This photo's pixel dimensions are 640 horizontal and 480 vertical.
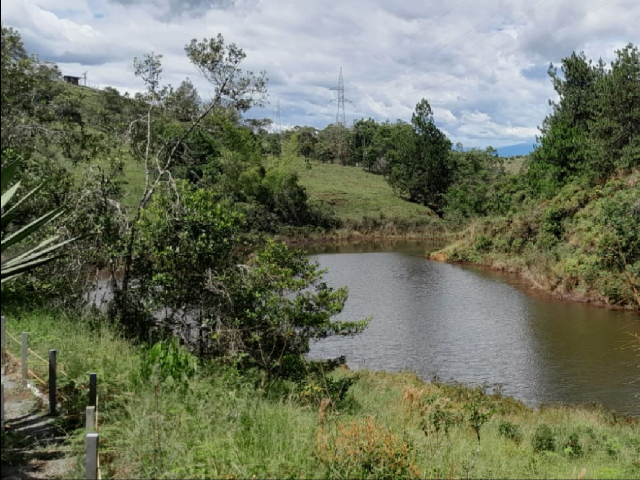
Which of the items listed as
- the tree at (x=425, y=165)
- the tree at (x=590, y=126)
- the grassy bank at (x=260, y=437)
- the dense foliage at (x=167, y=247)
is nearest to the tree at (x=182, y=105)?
the dense foliage at (x=167, y=247)

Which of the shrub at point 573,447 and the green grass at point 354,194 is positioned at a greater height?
the green grass at point 354,194

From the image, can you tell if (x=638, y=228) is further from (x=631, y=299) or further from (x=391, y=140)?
(x=391, y=140)

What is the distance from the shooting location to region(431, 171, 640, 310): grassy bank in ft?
94.6

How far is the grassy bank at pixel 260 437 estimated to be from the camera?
5344 mm

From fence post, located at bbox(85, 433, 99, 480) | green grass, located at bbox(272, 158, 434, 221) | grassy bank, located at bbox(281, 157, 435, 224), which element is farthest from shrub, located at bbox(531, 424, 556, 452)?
green grass, located at bbox(272, 158, 434, 221)

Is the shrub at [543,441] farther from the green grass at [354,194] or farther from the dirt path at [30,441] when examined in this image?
the green grass at [354,194]

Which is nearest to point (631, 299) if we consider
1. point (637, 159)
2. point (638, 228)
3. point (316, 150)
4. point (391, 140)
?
point (638, 228)

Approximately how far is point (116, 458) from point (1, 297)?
180 centimetres

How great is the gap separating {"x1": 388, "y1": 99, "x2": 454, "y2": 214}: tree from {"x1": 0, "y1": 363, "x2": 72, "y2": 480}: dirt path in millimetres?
67637

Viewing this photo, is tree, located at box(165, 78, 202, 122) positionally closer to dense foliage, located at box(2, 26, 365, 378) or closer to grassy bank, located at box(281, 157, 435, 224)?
dense foliage, located at box(2, 26, 365, 378)

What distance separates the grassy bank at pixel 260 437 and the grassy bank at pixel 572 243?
1350cm

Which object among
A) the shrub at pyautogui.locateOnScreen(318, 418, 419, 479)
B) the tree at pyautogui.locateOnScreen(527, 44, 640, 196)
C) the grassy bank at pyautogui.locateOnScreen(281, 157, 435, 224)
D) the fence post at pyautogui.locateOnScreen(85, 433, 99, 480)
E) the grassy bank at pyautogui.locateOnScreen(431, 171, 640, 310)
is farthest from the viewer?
the grassy bank at pyautogui.locateOnScreen(281, 157, 435, 224)

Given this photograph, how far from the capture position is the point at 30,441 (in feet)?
19.8

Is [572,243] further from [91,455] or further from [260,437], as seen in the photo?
[91,455]
